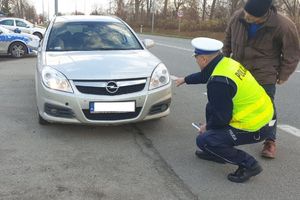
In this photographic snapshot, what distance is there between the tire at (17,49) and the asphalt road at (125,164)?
380 inches

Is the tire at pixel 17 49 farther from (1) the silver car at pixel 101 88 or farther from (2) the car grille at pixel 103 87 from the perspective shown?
(2) the car grille at pixel 103 87

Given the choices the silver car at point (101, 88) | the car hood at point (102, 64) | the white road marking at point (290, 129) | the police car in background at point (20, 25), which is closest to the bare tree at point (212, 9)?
the police car in background at point (20, 25)

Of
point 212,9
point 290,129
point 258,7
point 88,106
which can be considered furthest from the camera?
point 212,9

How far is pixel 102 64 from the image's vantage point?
552cm

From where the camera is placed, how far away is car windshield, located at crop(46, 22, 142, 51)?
21.4 ft

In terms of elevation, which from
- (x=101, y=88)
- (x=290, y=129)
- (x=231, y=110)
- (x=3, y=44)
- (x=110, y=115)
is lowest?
(x=3, y=44)

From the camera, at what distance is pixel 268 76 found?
462 cm

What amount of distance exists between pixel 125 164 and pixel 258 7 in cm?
201

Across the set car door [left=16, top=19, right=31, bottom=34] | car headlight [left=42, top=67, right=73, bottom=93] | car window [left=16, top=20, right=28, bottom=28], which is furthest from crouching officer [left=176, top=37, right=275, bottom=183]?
car window [left=16, top=20, right=28, bottom=28]

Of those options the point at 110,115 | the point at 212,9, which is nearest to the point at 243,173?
the point at 110,115

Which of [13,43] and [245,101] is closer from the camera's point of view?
[245,101]

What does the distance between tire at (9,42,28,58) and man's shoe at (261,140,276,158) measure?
12.8 meters

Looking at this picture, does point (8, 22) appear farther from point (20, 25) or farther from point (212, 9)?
point (212, 9)

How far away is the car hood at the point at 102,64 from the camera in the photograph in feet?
17.2
